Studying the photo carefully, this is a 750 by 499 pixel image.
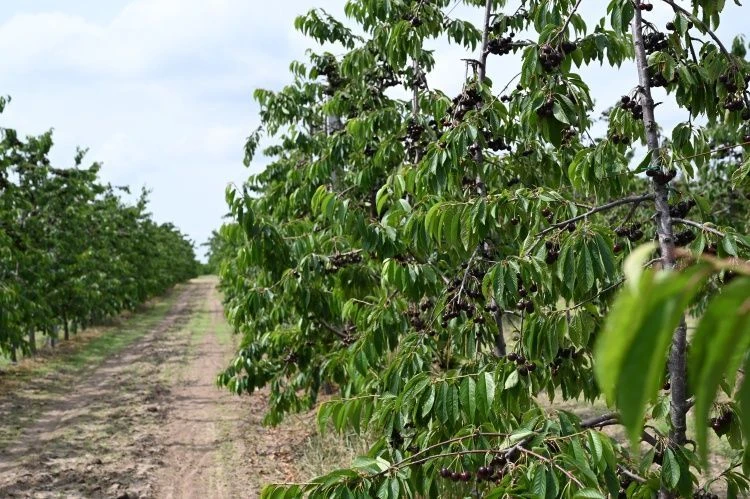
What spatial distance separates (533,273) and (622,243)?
2.14 feet

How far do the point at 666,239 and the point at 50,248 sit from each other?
18.5 m

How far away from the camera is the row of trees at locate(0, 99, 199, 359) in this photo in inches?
491

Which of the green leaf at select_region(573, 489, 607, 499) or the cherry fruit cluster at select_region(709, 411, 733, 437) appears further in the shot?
the cherry fruit cluster at select_region(709, 411, 733, 437)

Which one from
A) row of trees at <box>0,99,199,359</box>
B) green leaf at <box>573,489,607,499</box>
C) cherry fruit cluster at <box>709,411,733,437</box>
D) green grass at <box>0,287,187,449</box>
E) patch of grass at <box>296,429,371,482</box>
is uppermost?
row of trees at <box>0,99,199,359</box>

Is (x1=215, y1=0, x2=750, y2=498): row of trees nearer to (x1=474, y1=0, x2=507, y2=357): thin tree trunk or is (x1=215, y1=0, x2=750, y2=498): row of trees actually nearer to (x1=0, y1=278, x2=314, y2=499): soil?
(x1=474, y1=0, x2=507, y2=357): thin tree trunk

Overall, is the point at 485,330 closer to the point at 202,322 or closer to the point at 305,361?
the point at 305,361

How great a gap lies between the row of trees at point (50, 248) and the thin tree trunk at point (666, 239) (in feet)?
33.6

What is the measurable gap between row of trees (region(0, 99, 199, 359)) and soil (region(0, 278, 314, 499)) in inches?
61.1

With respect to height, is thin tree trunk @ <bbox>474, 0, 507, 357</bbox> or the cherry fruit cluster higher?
thin tree trunk @ <bbox>474, 0, 507, 357</bbox>

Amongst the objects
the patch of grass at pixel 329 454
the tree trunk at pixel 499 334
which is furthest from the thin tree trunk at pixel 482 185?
the patch of grass at pixel 329 454

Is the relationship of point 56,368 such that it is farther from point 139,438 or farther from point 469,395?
point 469,395

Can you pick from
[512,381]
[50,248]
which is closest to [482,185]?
[512,381]

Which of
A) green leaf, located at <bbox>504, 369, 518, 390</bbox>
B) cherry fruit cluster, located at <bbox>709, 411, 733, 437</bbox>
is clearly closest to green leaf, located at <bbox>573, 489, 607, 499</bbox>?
green leaf, located at <bbox>504, 369, 518, 390</bbox>

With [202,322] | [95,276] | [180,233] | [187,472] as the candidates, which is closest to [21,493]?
[187,472]
